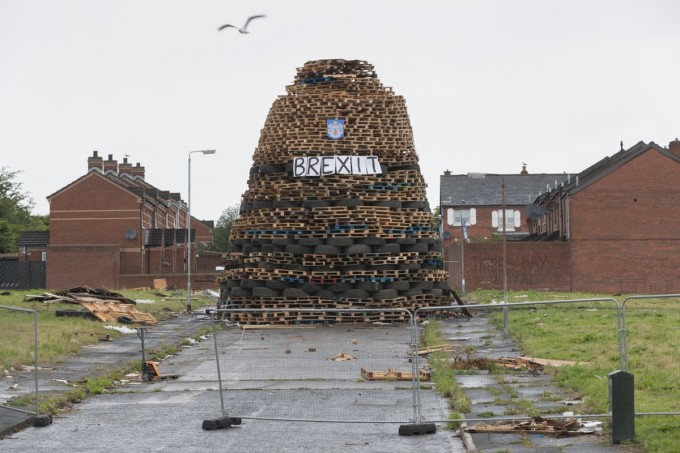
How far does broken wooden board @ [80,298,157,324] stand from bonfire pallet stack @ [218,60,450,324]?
122 inches

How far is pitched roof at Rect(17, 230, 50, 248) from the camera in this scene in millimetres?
86625

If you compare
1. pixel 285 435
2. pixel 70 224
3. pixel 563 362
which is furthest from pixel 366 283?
pixel 70 224

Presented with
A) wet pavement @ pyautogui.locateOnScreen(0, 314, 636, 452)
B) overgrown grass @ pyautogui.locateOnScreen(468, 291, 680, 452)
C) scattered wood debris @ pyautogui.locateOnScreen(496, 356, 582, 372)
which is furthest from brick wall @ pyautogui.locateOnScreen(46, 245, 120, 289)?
scattered wood debris @ pyautogui.locateOnScreen(496, 356, 582, 372)

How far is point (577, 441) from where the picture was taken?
13.1 m

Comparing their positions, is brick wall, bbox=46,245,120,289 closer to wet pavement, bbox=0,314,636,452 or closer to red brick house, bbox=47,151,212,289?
red brick house, bbox=47,151,212,289

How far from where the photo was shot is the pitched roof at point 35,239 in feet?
284

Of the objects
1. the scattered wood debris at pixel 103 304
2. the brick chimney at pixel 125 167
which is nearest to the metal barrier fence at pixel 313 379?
the scattered wood debris at pixel 103 304

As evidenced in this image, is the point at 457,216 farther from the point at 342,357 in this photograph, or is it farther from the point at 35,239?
the point at 342,357

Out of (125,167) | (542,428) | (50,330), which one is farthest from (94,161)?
(542,428)

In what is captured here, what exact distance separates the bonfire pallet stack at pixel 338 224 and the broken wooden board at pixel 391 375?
44.6 ft

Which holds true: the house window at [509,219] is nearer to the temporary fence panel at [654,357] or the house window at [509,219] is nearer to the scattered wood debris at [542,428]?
the temporary fence panel at [654,357]

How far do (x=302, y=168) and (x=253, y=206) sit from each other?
2.23m

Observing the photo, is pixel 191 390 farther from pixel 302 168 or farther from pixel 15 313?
pixel 302 168

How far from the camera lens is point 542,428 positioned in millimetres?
13648
